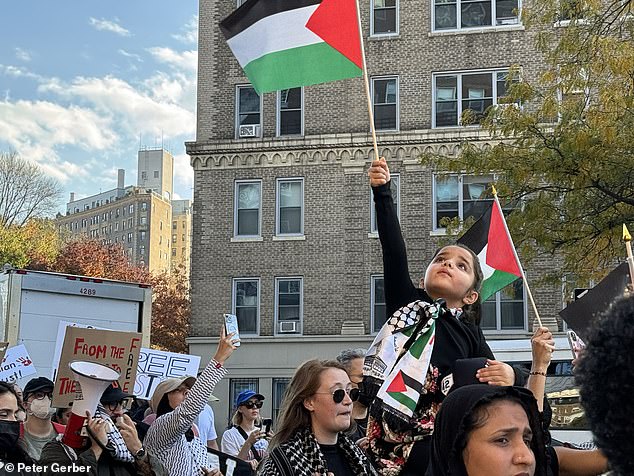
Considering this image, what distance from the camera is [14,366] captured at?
1038cm

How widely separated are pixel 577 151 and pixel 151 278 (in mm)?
44331

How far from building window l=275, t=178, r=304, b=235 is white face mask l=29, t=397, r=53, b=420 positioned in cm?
2149

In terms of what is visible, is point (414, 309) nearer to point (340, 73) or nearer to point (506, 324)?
point (340, 73)

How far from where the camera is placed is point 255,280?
29.8 m

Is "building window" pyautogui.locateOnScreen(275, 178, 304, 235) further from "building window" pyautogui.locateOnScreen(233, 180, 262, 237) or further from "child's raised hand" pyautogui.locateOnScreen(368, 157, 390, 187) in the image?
"child's raised hand" pyautogui.locateOnScreen(368, 157, 390, 187)

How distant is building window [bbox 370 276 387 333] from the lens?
28.7 meters

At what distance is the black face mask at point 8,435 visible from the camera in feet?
20.3

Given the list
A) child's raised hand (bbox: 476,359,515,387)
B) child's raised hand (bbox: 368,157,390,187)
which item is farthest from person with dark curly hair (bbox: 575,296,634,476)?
child's raised hand (bbox: 368,157,390,187)

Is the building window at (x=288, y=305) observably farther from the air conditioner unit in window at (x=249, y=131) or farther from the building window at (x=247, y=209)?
the air conditioner unit in window at (x=249, y=131)

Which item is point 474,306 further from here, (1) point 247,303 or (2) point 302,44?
(1) point 247,303

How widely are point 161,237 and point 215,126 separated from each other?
100787 millimetres

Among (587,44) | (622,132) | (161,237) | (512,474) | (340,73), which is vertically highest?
(161,237)

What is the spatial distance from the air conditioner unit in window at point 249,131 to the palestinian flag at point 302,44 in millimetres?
23264

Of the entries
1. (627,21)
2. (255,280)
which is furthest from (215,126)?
(627,21)
